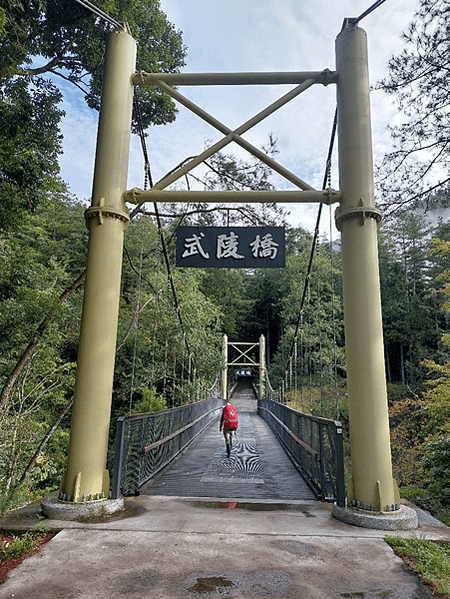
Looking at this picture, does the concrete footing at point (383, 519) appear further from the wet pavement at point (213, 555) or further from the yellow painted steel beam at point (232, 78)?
the yellow painted steel beam at point (232, 78)

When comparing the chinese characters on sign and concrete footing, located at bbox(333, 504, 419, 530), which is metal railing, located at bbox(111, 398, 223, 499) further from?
concrete footing, located at bbox(333, 504, 419, 530)

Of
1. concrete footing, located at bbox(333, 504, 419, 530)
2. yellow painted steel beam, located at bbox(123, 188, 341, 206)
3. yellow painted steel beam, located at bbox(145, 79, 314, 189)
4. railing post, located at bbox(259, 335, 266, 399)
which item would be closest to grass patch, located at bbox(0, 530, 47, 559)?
concrete footing, located at bbox(333, 504, 419, 530)

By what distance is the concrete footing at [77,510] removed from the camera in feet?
9.37

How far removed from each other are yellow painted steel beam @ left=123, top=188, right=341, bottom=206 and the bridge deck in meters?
2.63

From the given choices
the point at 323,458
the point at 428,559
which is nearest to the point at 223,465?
the point at 323,458

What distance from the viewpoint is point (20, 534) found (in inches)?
100

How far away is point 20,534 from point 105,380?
3.71ft

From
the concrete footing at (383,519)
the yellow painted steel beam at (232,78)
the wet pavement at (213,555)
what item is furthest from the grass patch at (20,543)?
the yellow painted steel beam at (232,78)

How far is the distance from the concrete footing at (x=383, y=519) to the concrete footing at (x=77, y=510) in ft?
5.46

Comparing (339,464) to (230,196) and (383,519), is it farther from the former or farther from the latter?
(230,196)

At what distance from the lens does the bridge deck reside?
13.5 ft

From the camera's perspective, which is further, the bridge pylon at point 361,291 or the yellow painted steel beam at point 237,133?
the yellow painted steel beam at point 237,133

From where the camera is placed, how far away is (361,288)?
3.29m

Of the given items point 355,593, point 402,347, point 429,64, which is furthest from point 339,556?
point 402,347
